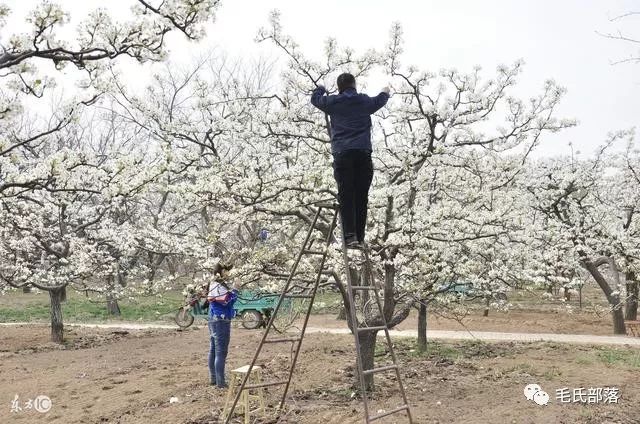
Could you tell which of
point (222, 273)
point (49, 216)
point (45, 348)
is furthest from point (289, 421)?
point (49, 216)

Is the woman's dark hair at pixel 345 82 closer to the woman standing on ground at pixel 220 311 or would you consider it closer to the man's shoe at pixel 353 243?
the man's shoe at pixel 353 243

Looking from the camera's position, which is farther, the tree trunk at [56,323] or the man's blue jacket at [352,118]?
the tree trunk at [56,323]

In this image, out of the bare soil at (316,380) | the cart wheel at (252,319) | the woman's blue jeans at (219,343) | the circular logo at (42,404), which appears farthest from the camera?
the cart wheel at (252,319)

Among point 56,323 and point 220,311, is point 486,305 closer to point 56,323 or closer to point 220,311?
point 220,311

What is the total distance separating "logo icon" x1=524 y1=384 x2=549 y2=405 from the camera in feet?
23.5

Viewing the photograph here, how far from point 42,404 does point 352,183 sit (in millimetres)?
5613

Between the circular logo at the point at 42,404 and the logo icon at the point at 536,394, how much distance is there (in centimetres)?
641

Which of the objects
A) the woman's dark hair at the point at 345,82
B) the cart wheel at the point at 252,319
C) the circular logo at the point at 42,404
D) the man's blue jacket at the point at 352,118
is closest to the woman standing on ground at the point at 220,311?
the circular logo at the point at 42,404

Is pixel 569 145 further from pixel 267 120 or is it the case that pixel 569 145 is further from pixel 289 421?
pixel 289 421

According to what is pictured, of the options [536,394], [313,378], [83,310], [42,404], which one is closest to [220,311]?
[313,378]

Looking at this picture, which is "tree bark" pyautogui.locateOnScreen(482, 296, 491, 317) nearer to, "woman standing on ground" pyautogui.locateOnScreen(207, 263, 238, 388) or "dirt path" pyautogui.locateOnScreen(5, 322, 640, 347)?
"dirt path" pyautogui.locateOnScreen(5, 322, 640, 347)

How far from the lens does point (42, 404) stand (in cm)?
753

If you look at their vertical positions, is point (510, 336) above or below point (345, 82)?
below

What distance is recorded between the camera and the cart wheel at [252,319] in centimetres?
1683
